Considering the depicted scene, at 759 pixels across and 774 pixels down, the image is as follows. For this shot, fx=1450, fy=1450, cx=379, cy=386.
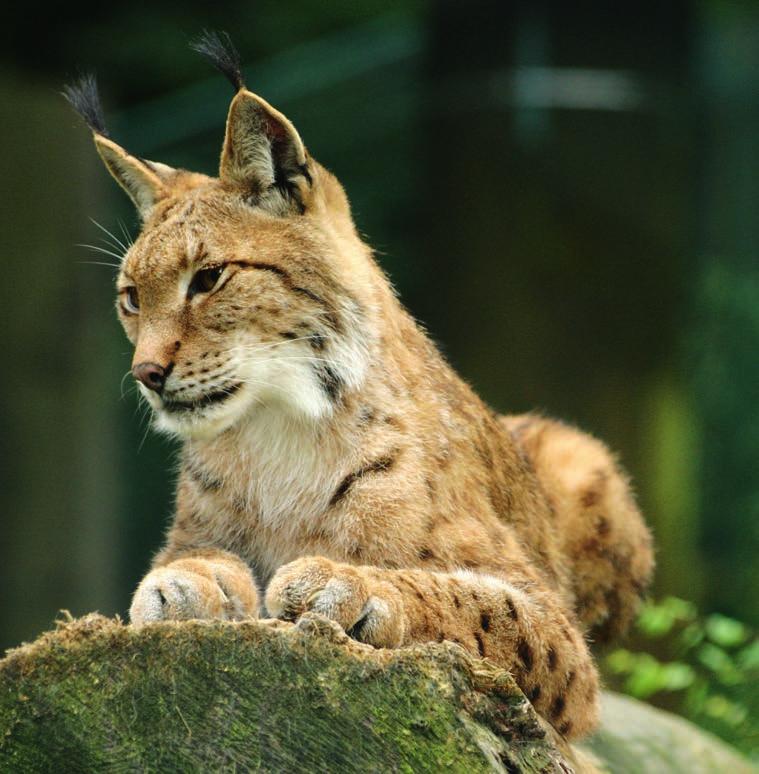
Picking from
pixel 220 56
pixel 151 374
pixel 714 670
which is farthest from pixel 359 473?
pixel 714 670

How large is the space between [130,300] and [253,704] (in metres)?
1.82

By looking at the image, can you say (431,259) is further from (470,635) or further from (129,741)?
(129,741)

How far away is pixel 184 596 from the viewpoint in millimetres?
4137

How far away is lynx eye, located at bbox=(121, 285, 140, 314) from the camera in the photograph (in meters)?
4.88

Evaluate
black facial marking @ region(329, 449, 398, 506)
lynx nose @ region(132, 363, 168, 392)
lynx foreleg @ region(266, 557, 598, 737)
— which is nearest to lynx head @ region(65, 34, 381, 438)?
lynx nose @ region(132, 363, 168, 392)

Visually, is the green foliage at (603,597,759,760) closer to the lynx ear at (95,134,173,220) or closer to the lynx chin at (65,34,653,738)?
the lynx chin at (65,34,653,738)

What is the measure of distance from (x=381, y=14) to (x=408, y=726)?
11.1 metres

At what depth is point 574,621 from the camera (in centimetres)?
515

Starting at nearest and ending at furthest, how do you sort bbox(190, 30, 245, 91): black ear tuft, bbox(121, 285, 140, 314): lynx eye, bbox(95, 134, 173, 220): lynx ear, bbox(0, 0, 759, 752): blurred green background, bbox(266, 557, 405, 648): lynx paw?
bbox(266, 557, 405, 648): lynx paw < bbox(190, 30, 245, 91): black ear tuft < bbox(121, 285, 140, 314): lynx eye < bbox(95, 134, 173, 220): lynx ear < bbox(0, 0, 759, 752): blurred green background

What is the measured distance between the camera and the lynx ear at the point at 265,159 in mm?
4668

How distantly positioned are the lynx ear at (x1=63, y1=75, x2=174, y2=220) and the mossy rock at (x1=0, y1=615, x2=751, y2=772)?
2067mm

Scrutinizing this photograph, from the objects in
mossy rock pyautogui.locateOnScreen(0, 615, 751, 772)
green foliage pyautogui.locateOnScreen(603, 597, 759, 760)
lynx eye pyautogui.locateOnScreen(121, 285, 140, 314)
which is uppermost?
lynx eye pyautogui.locateOnScreen(121, 285, 140, 314)

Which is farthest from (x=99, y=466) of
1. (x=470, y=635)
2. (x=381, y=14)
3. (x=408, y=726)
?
(x=408, y=726)

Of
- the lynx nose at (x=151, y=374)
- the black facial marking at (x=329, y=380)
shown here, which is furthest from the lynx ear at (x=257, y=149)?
the lynx nose at (x=151, y=374)
